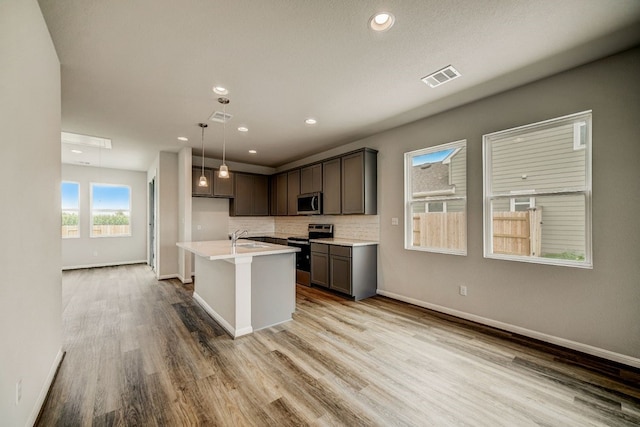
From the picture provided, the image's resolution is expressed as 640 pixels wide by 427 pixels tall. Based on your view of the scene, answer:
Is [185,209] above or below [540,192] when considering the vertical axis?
below

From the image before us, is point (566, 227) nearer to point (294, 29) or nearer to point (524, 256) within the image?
point (524, 256)

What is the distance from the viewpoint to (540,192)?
284cm

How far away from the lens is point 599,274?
2.45 metres

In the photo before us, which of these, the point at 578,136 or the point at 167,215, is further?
the point at 167,215

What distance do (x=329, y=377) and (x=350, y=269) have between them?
209 cm

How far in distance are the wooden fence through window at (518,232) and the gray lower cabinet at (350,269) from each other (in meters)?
1.81

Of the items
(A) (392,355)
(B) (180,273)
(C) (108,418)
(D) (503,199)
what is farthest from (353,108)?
(B) (180,273)

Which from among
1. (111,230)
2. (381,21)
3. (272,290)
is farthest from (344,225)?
(111,230)

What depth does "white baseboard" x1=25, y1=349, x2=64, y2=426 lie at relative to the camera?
1686mm

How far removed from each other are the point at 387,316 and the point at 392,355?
1.01 m

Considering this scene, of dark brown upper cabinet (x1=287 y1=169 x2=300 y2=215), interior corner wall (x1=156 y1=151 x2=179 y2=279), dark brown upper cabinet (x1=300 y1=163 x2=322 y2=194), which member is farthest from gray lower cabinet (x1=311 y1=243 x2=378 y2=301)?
interior corner wall (x1=156 y1=151 x2=179 y2=279)

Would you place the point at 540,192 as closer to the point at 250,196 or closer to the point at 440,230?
the point at 440,230

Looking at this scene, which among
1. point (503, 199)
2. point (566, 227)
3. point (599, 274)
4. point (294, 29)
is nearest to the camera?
point (294, 29)

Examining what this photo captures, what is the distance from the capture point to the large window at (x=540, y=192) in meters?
2.62
